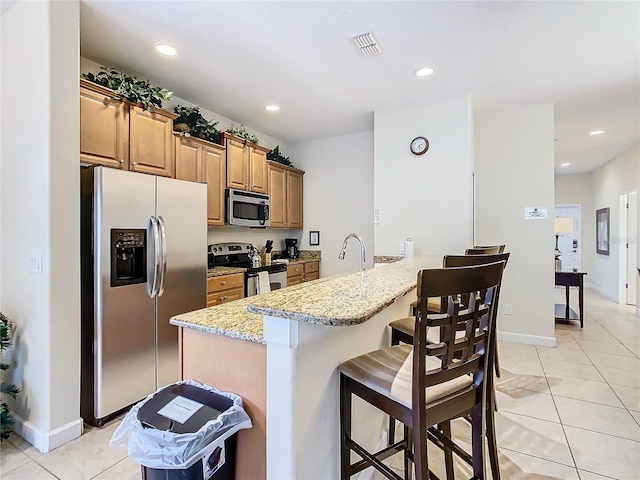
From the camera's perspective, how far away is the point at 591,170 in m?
7.61

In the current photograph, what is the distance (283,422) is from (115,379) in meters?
1.68

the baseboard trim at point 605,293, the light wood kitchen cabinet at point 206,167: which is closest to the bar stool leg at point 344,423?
the light wood kitchen cabinet at point 206,167

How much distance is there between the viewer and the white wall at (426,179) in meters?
3.50

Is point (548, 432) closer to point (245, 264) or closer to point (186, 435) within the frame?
point (186, 435)

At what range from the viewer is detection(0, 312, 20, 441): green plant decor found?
201 centimetres

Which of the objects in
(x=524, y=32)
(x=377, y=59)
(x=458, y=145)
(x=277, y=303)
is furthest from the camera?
(x=458, y=145)

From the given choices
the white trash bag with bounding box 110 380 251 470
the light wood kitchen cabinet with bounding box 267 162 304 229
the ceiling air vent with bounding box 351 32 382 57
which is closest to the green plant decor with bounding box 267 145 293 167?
the light wood kitchen cabinet with bounding box 267 162 304 229

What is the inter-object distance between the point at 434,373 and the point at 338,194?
13.2ft

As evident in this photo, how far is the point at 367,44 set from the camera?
2484 millimetres

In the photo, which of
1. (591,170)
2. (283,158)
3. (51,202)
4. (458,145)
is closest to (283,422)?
(51,202)

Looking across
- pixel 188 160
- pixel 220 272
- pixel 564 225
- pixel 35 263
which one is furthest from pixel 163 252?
pixel 564 225

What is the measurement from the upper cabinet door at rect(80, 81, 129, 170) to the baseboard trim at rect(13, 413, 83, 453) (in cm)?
170

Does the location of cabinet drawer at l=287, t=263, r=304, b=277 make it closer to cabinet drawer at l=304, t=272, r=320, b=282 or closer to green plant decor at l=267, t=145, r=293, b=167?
cabinet drawer at l=304, t=272, r=320, b=282

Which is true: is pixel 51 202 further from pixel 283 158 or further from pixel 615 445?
pixel 615 445
